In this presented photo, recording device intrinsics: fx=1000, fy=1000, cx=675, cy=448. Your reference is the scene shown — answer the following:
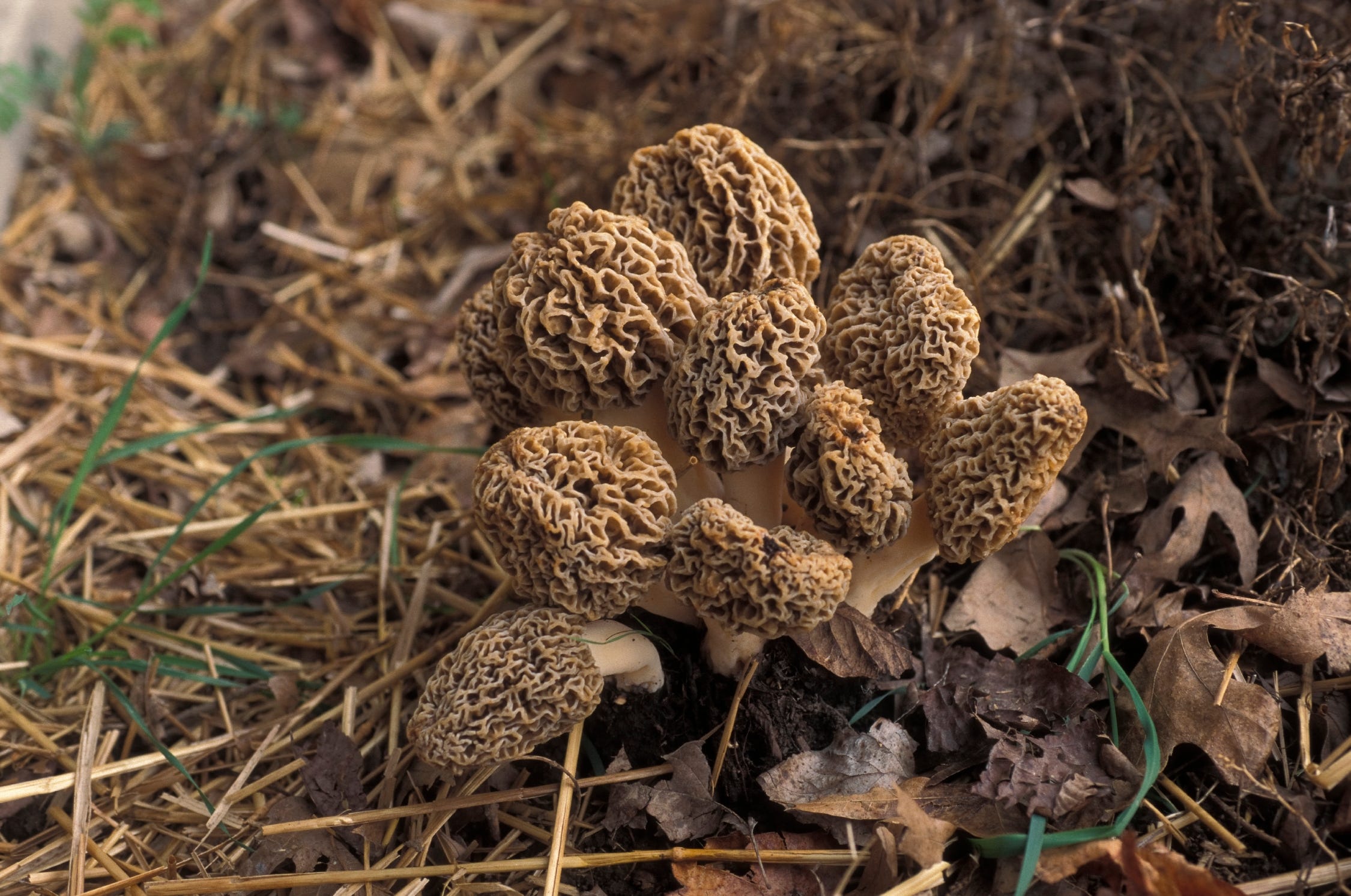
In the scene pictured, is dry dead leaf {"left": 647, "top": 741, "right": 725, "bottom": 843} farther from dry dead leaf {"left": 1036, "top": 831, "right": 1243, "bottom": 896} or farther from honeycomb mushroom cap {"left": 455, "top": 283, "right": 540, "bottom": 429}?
honeycomb mushroom cap {"left": 455, "top": 283, "right": 540, "bottom": 429}

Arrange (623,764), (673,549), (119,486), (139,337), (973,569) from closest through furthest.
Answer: (673,549)
(623,764)
(973,569)
(119,486)
(139,337)

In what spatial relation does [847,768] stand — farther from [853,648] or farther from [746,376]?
[746,376]

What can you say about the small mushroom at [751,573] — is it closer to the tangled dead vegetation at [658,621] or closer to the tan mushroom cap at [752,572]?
the tan mushroom cap at [752,572]

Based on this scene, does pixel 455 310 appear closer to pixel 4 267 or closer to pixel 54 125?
pixel 4 267

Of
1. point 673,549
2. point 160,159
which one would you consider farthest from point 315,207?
point 673,549

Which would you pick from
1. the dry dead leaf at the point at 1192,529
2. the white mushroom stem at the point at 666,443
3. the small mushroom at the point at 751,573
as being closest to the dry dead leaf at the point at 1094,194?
the dry dead leaf at the point at 1192,529

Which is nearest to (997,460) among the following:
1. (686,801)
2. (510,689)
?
(686,801)
